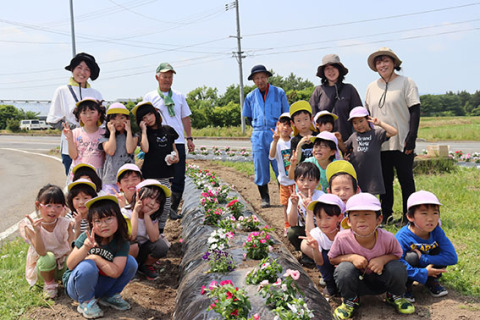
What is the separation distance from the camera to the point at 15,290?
3801 mm

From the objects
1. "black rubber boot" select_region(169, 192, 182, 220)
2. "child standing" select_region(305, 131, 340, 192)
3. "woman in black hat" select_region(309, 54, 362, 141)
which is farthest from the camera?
"black rubber boot" select_region(169, 192, 182, 220)

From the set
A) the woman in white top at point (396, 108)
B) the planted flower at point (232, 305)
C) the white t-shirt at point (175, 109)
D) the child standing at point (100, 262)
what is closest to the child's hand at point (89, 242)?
the child standing at point (100, 262)

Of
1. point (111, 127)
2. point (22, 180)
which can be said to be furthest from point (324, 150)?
point (22, 180)

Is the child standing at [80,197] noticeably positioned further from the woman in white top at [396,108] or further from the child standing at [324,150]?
the woman in white top at [396,108]

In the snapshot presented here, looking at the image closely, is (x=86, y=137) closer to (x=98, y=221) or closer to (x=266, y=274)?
(x=98, y=221)

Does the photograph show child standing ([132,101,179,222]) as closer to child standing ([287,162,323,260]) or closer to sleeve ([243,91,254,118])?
child standing ([287,162,323,260])

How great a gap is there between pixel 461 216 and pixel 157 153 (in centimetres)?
376

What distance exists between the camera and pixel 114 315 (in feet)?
11.3

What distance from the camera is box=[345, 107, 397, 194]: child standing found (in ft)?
16.1

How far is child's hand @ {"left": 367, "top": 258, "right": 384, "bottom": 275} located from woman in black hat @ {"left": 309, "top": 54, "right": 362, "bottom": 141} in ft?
7.96

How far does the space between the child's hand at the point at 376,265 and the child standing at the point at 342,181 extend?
2.83ft

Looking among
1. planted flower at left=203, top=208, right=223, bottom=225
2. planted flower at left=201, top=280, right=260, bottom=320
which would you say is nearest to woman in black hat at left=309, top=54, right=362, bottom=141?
planted flower at left=203, top=208, right=223, bottom=225

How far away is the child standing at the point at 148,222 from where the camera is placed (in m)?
4.03

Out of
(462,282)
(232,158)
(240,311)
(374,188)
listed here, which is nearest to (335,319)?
(240,311)
